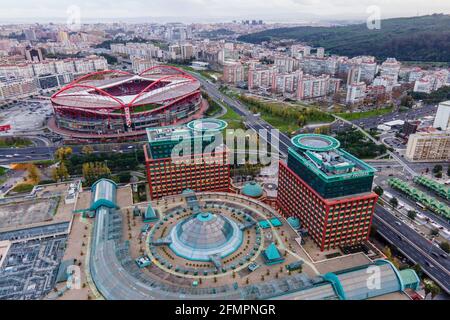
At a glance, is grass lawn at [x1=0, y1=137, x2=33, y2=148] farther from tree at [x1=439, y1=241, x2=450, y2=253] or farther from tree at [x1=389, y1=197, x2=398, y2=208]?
tree at [x1=439, y1=241, x2=450, y2=253]

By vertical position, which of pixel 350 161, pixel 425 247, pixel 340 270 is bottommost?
pixel 425 247

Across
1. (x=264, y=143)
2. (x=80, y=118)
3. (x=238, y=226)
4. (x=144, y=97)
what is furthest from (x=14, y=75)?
(x=238, y=226)

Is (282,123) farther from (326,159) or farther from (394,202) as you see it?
(326,159)

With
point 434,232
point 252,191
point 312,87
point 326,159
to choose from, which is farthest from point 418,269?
point 312,87

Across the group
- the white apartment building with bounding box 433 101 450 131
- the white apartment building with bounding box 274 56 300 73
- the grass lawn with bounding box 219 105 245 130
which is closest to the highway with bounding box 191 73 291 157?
the grass lawn with bounding box 219 105 245 130

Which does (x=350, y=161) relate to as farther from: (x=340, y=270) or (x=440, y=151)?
(x=440, y=151)
